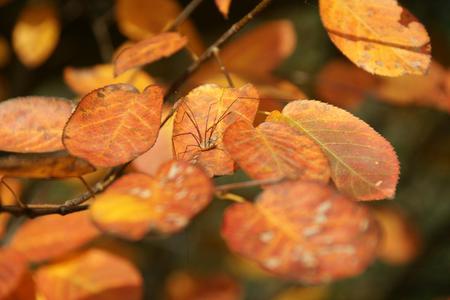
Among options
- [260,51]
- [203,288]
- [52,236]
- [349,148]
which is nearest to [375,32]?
[349,148]

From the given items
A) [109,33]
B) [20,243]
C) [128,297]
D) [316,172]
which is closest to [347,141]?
[316,172]

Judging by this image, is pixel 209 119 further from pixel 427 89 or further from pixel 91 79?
pixel 427 89

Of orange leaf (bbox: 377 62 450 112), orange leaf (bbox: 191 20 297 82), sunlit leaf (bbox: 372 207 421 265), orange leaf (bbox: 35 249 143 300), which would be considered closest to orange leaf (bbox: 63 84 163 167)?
orange leaf (bbox: 35 249 143 300)

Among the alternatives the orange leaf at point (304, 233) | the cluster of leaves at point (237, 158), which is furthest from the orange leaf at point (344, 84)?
the orange leaf at point (304, 233)

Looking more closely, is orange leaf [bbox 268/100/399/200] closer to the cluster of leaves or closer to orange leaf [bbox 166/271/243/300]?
the cluster of leaves

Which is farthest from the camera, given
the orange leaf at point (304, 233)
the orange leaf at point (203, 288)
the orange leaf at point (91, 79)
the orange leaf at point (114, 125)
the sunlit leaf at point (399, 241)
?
the sunlit leaf at point (399, 241)

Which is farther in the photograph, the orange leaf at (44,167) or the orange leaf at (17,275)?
the orange leaf at (17,275)

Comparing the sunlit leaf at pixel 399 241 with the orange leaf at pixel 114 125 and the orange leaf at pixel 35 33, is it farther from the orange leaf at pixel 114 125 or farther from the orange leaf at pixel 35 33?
the orange leaf at pixel 114 125

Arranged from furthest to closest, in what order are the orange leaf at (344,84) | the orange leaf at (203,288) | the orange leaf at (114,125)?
the orange leaf at (203,288), the orange leaf at (344,84), the orange leaf at (114,125)

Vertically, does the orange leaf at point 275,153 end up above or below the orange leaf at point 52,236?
above
